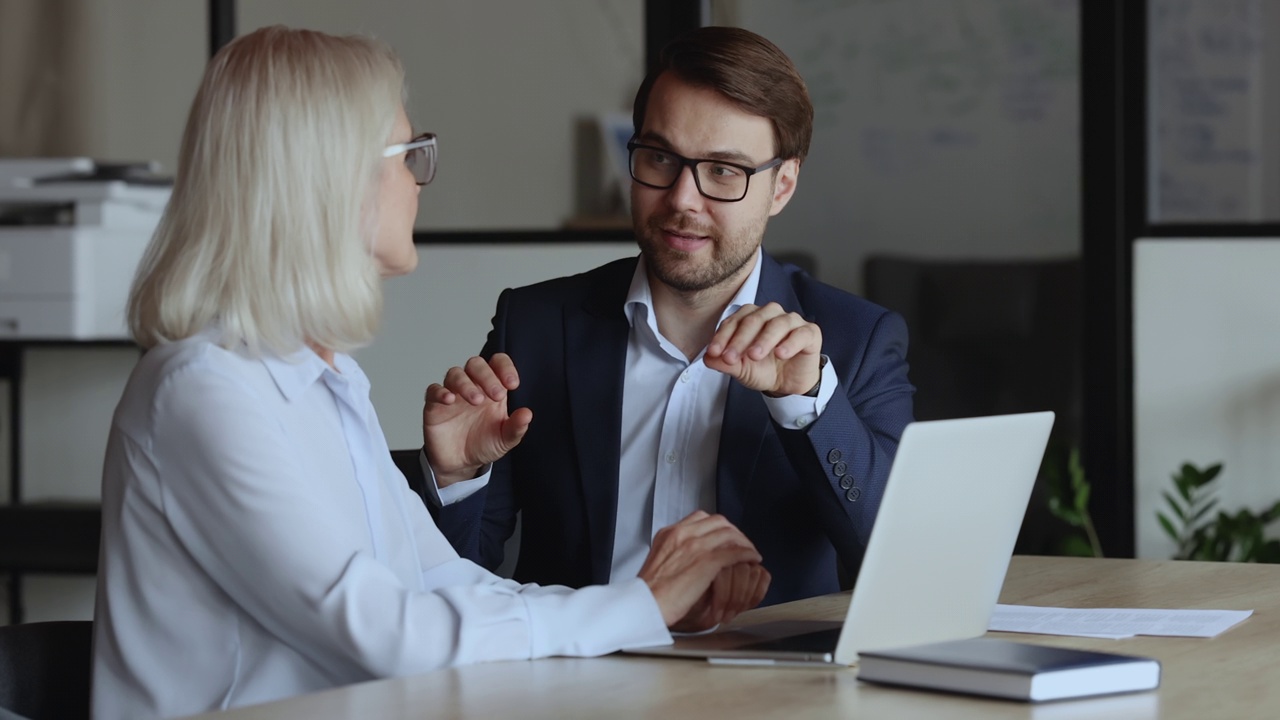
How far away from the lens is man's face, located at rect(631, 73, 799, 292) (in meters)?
2.22

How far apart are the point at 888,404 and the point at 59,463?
131 inches

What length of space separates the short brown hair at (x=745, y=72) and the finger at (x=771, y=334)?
52 centimetres

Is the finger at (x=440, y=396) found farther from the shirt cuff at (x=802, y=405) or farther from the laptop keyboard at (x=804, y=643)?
the laptop keyboard at (x=804, y=643)

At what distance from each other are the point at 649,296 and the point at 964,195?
193cm

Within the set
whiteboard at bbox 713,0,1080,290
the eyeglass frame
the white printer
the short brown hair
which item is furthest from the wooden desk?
the white printer

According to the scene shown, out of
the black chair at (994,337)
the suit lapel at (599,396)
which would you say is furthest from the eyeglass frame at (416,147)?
the black chair at (994,337)

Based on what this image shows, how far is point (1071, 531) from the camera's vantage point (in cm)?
393

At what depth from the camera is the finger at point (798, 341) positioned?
72.2 inches

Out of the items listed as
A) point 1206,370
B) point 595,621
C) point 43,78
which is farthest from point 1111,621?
point 43,78

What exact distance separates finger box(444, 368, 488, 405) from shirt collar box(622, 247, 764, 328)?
41 cm

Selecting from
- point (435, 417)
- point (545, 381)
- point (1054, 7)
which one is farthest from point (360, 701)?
point (1054, 7)

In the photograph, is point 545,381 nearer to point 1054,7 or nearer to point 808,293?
point 808,293

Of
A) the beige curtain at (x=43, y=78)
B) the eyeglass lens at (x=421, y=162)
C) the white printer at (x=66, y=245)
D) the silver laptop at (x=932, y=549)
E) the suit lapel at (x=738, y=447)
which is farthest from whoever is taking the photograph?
the beige curtain at (x=43, y=78)

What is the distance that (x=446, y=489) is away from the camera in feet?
6.68
